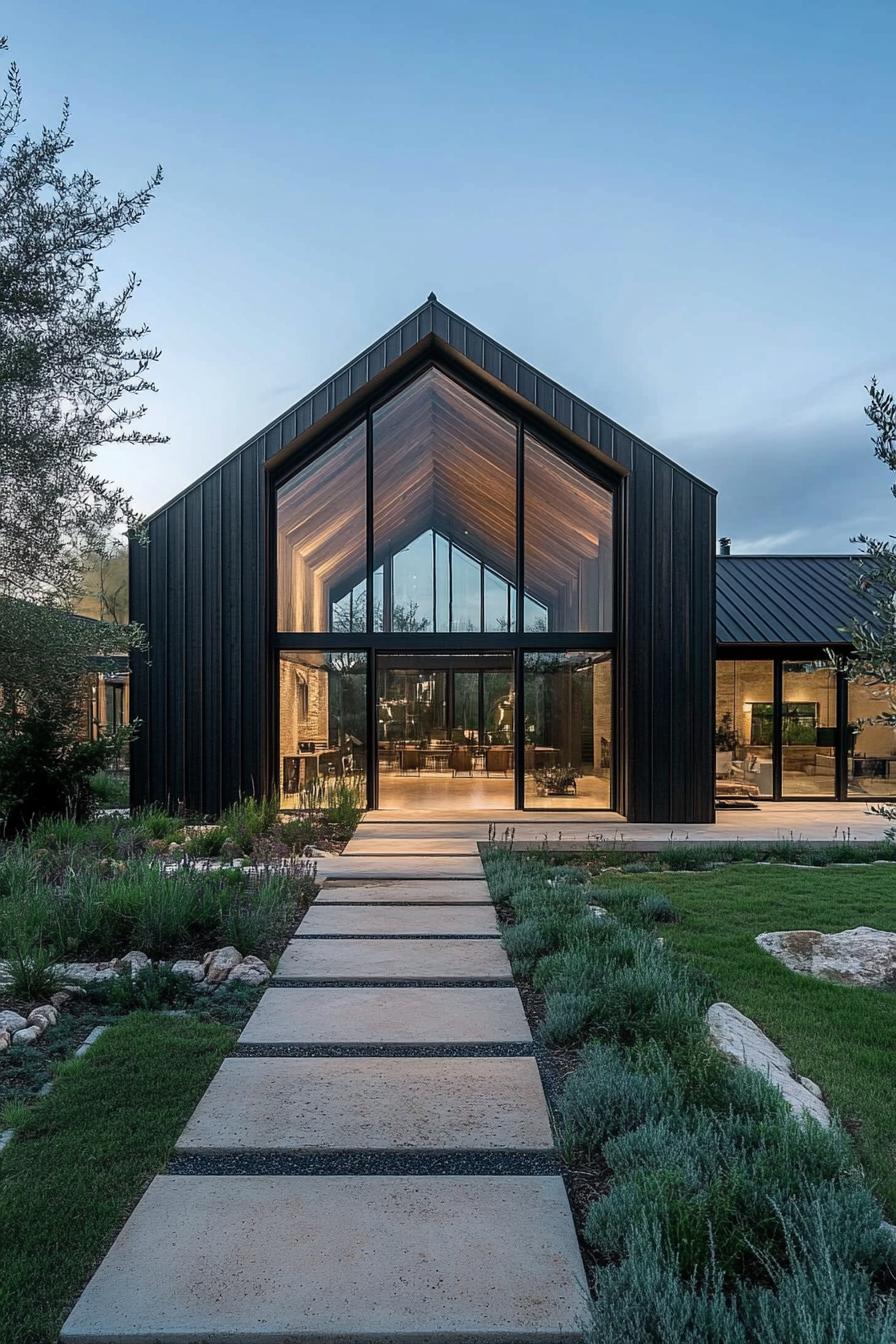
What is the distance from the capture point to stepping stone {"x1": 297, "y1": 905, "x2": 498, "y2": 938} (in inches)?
228

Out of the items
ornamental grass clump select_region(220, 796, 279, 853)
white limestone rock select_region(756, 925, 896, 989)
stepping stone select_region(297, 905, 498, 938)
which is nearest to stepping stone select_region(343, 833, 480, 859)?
ornamental grass clump select_region(220, 796, 279, 853)

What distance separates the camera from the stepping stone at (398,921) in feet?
19.0

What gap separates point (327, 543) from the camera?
38.2 ft

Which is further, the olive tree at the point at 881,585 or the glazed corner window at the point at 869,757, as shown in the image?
the glazed corner window at the point at 869,757

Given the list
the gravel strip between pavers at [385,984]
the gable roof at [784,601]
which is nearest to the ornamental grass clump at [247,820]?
the gravel strip between pavers at [385,984]

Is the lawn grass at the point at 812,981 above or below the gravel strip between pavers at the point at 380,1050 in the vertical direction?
below

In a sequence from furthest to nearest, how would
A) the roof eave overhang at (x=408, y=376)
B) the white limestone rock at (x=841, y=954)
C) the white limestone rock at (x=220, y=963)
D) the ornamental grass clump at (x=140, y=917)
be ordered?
the roof eave overhang at (x=408, y=376) < the ornamental grass clump at (x=140, y=917) < the white limestone rock at (x=841, y=954) < the white limestone rock at (x=220, y=963)

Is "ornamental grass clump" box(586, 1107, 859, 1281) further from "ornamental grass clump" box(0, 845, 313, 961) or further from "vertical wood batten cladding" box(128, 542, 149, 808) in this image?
"vertical wood batten cladding" box(128, 542, 149, 808)

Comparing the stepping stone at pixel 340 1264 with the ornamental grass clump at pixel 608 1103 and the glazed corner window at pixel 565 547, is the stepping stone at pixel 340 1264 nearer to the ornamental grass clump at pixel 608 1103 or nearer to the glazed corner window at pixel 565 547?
the ornamental grass clump at pixel 608 1103

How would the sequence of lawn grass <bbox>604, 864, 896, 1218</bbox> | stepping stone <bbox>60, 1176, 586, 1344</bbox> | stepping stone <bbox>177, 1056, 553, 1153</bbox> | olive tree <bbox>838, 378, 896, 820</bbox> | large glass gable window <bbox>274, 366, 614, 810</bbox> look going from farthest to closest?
large glass gable window <bbox>274, 366, 614, 810</bbox>, olive tree <bbox>838, 378, 896, 820</bbox>, lawn grass <bbox>604, 864, 896, 1218</bbox>, stepping stone <bbox>177, 1056, 553, 1153</bbox>, stepping stone <bbox>60, 1176, 586, 1344</bbox>

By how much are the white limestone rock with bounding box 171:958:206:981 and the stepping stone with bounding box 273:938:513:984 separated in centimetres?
45

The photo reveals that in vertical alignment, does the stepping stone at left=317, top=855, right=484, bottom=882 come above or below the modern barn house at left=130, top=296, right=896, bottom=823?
below

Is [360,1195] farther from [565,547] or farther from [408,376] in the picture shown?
[408,376]

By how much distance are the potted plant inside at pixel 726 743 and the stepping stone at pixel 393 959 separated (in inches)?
381
